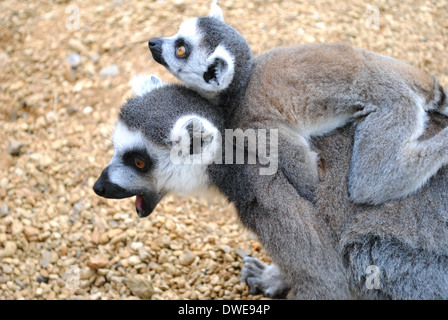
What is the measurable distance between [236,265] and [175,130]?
2.06 m

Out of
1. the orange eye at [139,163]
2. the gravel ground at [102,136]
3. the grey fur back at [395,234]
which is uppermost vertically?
the orange eye at [139,163]

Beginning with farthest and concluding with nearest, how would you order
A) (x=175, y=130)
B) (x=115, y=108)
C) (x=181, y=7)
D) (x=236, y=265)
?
(x=181, y=7) → (x=115, y=108) → (x=236, y=265) → (x=175, y=130)

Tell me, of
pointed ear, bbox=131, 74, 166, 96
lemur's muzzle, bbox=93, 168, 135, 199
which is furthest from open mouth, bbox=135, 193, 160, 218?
pointed ear, bbox=131, 74, 166, 96

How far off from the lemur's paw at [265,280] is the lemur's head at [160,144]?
1.43m

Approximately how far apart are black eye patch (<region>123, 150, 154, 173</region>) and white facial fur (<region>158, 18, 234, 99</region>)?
26.5 inches

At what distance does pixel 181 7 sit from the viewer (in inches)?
269

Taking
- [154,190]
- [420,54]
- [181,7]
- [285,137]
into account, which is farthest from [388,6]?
[154,190]

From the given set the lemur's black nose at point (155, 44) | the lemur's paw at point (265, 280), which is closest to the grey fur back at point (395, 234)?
the lemur's paw at point (265, 280)

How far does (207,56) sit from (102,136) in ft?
7.77

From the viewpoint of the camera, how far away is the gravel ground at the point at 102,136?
479cm

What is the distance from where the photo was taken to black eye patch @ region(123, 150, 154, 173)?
3.62m

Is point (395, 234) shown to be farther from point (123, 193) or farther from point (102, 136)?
point (102, 136)

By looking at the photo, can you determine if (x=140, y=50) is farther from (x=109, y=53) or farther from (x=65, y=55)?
(x=65, y=55)

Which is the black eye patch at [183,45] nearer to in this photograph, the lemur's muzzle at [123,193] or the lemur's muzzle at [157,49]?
the lemur's muzzle at [157,49]
